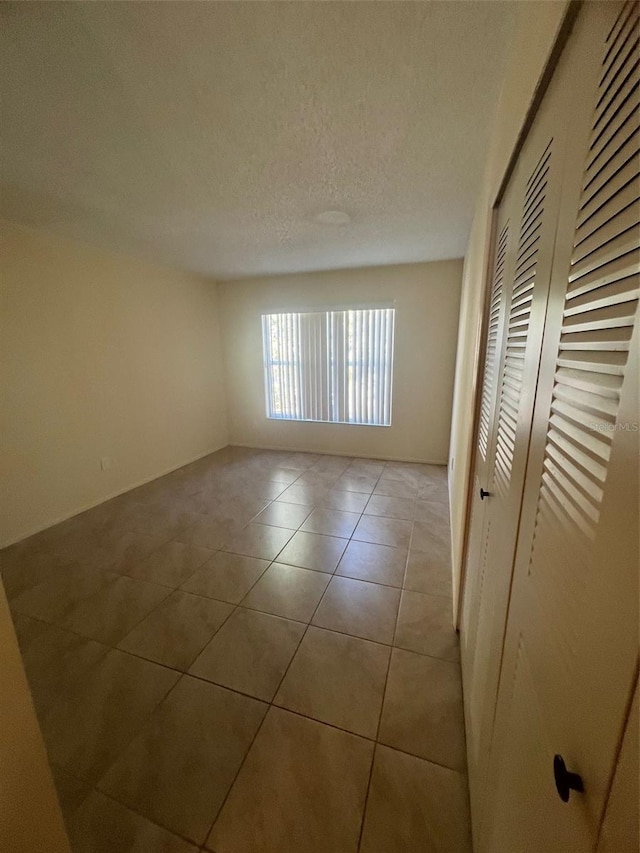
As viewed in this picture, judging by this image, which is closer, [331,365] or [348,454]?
[331,365]

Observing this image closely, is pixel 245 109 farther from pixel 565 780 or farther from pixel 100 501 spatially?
pixel 100 501

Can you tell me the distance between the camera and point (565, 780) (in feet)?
1.14

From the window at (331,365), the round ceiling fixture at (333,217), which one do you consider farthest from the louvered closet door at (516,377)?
the window at (331,365)

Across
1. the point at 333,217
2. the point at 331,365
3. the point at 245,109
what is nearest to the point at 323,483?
the point at 331,365

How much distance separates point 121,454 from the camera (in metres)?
3.27

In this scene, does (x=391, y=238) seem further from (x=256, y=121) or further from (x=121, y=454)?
(x=121, y=454)

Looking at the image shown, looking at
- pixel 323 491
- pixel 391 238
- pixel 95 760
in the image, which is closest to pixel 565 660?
pixel 95 760

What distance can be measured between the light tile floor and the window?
1.83 metres

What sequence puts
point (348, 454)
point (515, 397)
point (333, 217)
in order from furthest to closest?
point (348, 454) < point (333, 217) < point (515, 397)

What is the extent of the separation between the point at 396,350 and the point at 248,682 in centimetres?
342

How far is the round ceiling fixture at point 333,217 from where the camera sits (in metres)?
2.24

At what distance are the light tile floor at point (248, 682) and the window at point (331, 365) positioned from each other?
1.83 m

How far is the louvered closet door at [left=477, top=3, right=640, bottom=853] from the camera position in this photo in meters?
0.30

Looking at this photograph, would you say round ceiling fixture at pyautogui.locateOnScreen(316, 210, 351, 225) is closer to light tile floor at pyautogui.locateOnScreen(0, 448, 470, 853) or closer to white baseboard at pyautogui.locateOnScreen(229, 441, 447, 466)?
light tile floor at pyautogui.locateOnScreen(0, 448, 470, 853)
